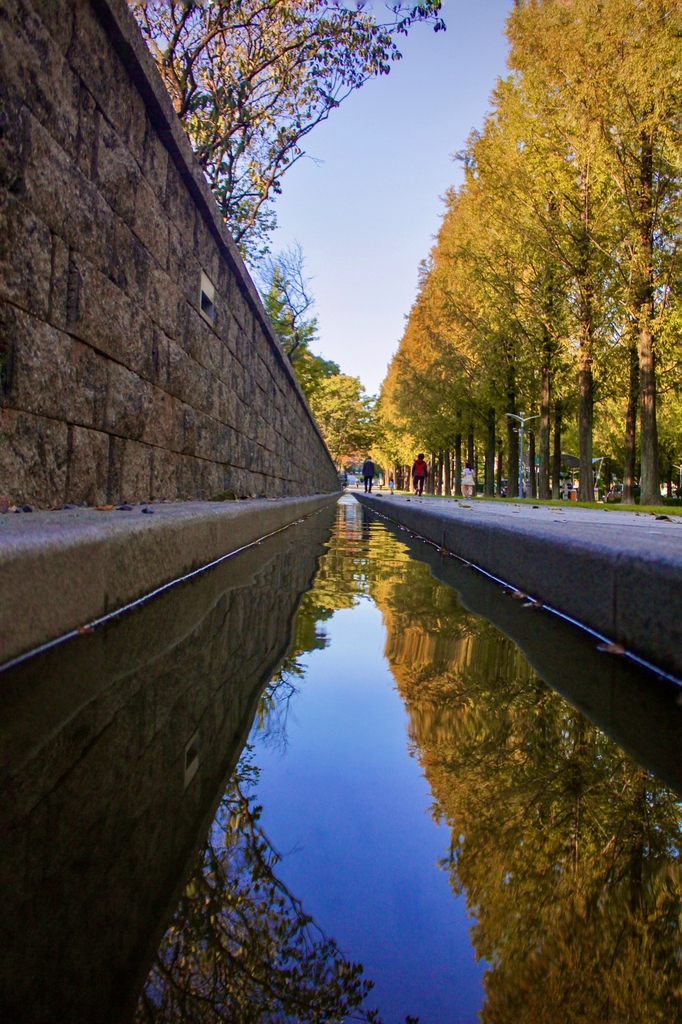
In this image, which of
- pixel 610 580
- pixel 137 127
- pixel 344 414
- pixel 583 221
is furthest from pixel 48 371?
pixel 344 414

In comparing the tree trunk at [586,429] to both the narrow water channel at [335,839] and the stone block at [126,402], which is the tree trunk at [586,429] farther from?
the narrow water channel at [335,839]

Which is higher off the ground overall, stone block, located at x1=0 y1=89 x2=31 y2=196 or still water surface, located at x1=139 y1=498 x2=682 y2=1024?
stone block, located at x1=0 y1=89 x2=31 y2=196

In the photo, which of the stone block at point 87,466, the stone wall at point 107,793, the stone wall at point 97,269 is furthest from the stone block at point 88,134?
the stone wall at point 107,793

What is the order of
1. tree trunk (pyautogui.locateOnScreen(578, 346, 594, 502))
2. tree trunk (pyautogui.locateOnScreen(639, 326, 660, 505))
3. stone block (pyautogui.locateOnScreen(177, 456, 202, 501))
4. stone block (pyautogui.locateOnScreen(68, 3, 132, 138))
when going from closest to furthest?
stone block (pyautogui.locateOnScreen(68, 3, 132, 138)) → stone block (pyautogui.locateOnScreen(177, 456, 202, 501)) → tree trunk (pyautogui.locateOnScreen(639, 326, 660, 505)) → tree trunk (pyautogui.locateOnScreen(578, 346, 594, 502))

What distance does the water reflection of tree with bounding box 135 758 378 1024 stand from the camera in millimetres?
852

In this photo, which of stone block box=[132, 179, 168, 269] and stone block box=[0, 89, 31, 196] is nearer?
stone block box=[0, 89, 31, 196]

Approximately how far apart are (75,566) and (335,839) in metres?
1.48

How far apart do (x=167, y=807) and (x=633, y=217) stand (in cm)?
1891

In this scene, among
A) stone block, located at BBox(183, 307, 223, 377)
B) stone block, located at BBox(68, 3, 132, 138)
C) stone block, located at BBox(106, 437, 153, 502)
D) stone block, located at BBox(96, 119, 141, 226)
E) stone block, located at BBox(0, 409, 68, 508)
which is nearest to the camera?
stone block, located at BBox(0, 409, 68, 508)

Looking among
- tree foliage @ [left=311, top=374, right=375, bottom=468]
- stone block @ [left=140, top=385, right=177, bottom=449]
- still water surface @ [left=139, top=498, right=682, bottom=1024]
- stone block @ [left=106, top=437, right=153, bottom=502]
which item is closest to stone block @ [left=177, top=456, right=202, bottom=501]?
stone block @ [left=140, top=385, right=177, bottom=449]

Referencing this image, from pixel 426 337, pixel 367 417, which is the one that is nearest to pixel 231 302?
pixel 426 337

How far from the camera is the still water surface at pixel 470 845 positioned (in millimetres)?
904

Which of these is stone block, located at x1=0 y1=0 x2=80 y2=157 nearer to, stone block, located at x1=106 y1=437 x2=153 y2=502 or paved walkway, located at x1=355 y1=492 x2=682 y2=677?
stone block, located at x1=106 y1=437 x2=153 y2=502

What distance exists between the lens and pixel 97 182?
4117mm
